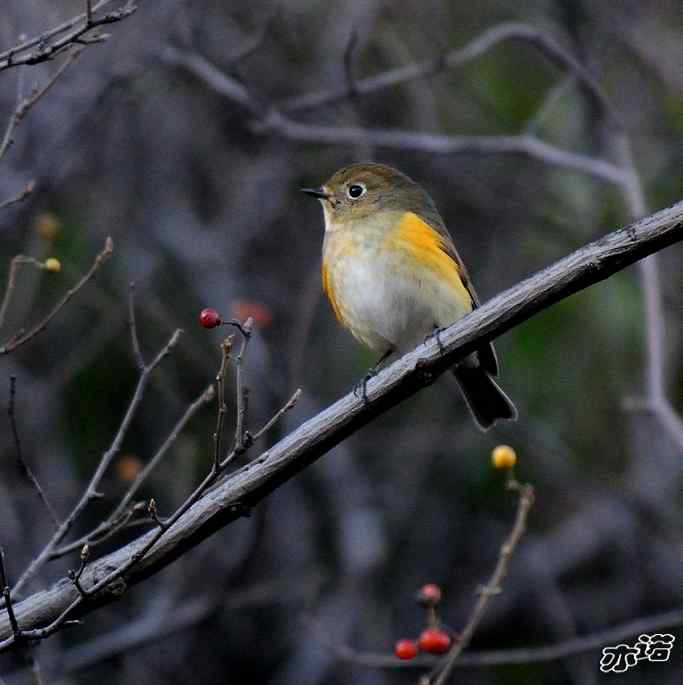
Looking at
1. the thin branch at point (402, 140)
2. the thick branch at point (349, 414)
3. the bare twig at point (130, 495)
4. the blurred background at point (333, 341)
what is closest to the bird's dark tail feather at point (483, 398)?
the blurred background at point (333, 341)

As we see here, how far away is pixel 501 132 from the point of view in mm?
8180

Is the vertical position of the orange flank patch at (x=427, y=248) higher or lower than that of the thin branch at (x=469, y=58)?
lower

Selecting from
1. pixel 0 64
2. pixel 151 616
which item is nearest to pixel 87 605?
pixel 0 64

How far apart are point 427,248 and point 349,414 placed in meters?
1.80

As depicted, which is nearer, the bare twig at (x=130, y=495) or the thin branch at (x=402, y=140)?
the bare twig at (x=130, y=495)

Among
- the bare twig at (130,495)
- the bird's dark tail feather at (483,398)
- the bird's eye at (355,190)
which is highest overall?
the bird's eye at (355,190)

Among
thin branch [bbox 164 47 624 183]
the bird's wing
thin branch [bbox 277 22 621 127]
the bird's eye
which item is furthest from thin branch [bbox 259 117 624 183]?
the bird's wing

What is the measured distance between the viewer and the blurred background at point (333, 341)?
6.90 metres

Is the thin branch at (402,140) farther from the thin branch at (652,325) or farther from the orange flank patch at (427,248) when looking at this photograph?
the orange flank patch at (427,248)

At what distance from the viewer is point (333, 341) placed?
8117 mm

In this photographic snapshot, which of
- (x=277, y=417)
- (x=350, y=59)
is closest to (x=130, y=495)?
(x=277, y=417)

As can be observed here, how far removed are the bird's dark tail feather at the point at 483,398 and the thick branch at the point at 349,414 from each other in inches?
66.9

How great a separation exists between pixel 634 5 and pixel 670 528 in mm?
3738

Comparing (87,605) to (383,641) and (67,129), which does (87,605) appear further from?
(383,641)
